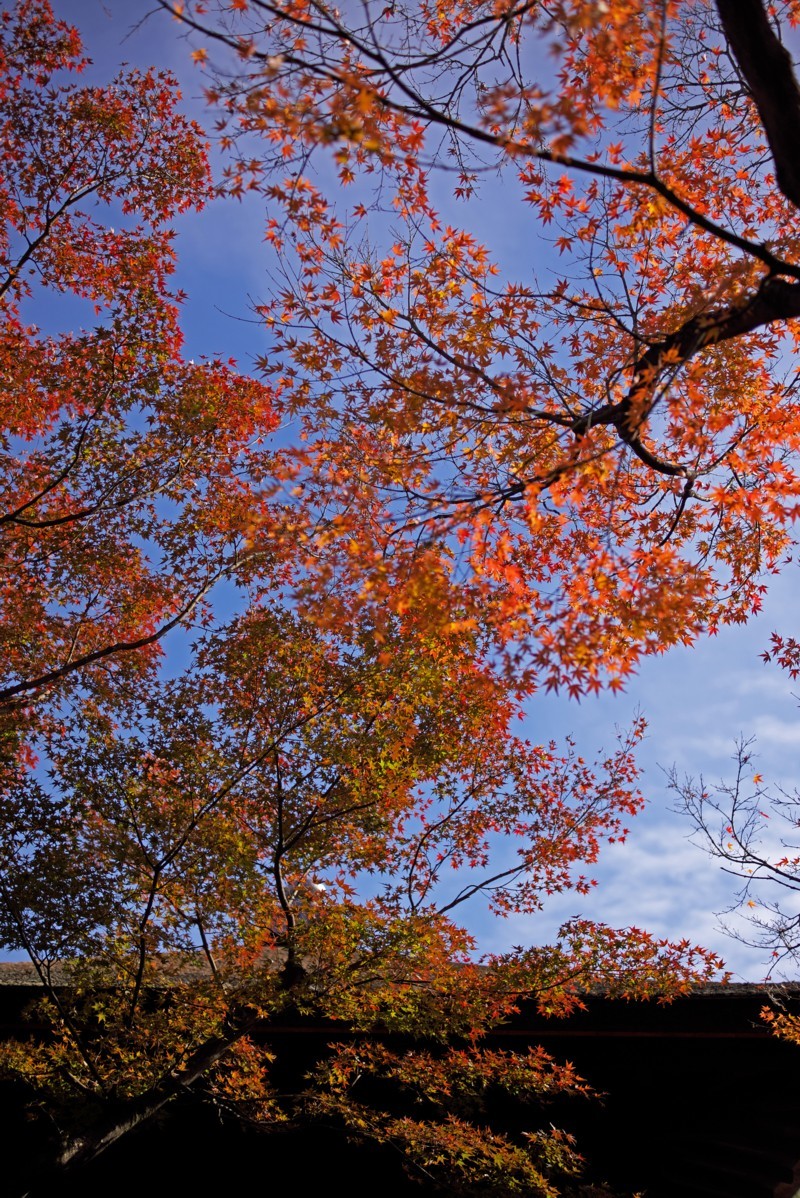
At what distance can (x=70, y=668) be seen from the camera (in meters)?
8.01

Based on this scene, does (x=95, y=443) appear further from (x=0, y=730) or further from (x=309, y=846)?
(x=309, y=846)

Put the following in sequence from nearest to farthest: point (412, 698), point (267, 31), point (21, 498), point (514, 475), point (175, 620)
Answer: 1. point (267, 31)
2. point (514, 475)
3. point (412, 698)
4. point (175, 620)
5. point (21, 498)

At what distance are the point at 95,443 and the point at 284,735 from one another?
14.4 ft

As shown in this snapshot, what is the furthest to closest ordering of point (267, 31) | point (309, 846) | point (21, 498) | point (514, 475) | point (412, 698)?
1. point (21, 498)
2. point (412, 698)
3. point (309, 846)
4. point (514, 475)
5. point (267, 31)

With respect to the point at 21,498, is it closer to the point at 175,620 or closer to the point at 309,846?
the point at 175,620

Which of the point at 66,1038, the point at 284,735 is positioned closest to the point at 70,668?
the point at 284,735

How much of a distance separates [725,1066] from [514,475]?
649cm

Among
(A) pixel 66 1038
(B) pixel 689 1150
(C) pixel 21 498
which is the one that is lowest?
(B) pixel 689 1150

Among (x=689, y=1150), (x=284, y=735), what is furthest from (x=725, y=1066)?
(x=284, y=735)

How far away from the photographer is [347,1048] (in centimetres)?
792

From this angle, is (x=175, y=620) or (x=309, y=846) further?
(x=175, y=620)

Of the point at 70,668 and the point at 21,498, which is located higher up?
the point at 21,498

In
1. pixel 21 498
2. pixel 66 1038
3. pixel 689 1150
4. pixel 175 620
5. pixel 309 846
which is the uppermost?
pixel 21 498

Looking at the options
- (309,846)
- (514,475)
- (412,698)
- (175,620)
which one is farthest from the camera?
(175,620)
